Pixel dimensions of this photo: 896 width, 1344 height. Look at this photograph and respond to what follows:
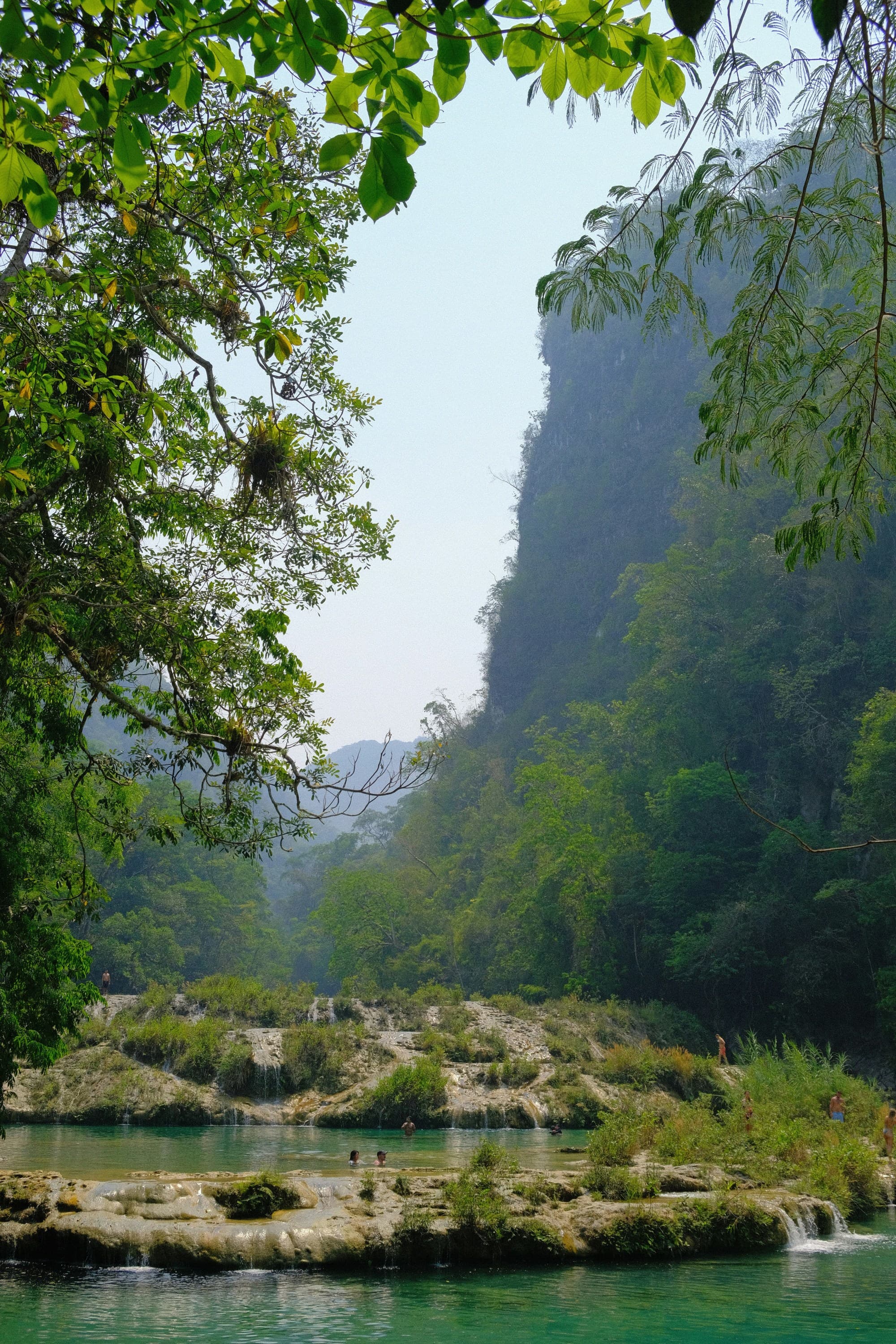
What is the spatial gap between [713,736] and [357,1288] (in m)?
31.5

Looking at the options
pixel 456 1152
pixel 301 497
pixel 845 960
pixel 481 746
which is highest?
pixel 481 746

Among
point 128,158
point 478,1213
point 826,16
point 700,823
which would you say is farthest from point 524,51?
point 700,823

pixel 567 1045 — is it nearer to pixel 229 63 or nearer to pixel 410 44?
pixel 229 63

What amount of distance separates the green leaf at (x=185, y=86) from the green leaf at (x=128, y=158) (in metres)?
→ 0.14

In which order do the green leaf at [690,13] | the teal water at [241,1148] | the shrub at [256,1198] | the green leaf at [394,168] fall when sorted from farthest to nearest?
the teal water at [241,1148] → the shrub at [256,1198] → the green leaf at [394,168] → the green leaf at [690,13]

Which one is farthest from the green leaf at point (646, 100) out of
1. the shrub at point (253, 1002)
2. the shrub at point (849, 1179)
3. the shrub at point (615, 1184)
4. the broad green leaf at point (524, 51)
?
the shrub at point (253, 1002)

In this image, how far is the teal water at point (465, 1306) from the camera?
7.48 meters

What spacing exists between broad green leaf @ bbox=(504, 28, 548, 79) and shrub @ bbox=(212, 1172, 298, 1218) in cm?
1066

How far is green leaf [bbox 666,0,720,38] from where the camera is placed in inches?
59.5

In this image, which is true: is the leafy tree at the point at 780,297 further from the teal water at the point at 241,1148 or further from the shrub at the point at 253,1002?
the shrub at the point at 253,1002

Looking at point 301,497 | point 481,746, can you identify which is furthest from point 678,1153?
point 481,746

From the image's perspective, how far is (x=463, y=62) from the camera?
2145 mm

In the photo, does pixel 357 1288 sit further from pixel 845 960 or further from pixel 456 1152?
pixel 845 960

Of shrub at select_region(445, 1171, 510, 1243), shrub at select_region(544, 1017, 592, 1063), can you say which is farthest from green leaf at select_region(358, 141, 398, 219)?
shrub at select_region(544, 1017, 592, 1063)
